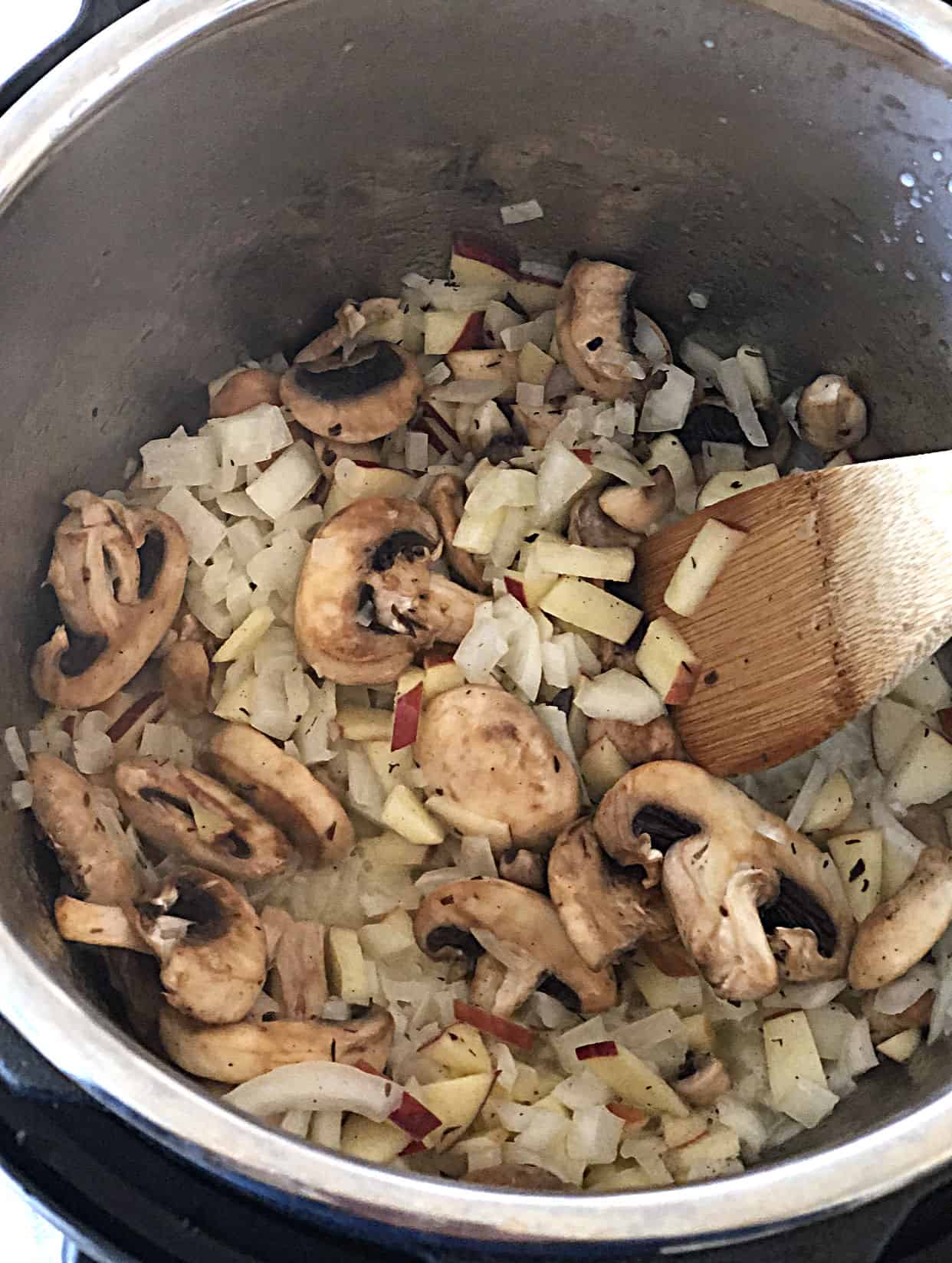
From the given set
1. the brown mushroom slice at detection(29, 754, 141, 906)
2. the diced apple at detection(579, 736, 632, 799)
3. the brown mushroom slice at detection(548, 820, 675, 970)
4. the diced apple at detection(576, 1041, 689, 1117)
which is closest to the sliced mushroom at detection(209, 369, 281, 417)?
the brown mushroom slice at detection(29, 754, 141, 906)

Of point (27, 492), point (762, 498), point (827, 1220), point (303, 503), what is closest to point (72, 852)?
point (27, 492)

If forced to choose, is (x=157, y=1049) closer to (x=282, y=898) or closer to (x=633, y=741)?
(x=282, y=898)

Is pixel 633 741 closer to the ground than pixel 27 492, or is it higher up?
closer to the ground

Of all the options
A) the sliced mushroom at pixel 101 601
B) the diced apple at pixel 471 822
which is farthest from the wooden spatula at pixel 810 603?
the sliced mushroom at pixel 101 601

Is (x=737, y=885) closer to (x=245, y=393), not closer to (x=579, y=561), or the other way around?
(x=579, y=561)

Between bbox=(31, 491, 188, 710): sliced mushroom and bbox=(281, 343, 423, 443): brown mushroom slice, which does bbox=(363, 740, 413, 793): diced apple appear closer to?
bbox=(31, 491, 188, 710): sliced mushroom

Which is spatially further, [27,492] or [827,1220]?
[27,492]
